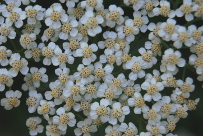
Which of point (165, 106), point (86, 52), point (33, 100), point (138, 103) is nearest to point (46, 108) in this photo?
point (33, 100)

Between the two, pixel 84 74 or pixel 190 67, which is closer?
pixel 84 74

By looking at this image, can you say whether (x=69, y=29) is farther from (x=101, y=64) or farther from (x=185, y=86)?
(x=185, y=86)

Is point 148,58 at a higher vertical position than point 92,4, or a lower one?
lower

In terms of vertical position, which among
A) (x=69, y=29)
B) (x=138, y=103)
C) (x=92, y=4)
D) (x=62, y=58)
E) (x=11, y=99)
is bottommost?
(x=11, y=99)

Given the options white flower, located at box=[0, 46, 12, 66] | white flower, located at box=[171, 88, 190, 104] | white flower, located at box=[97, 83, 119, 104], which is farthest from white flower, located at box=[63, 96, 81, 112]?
white flower, located at box=[171, 88, 190, 104]

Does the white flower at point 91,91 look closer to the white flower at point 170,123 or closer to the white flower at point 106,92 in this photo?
the white flower at point 106,92
